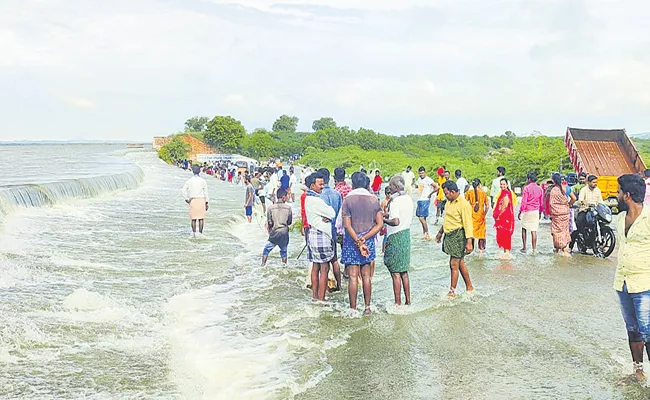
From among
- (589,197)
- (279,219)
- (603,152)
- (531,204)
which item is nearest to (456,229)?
(279,219)

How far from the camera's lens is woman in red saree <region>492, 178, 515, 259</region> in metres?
11.7

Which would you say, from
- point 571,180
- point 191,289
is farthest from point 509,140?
point 191,289

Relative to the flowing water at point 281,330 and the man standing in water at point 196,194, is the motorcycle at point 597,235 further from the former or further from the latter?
the man standing in water at point 196,194

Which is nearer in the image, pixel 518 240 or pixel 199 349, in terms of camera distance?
pixel 199 349

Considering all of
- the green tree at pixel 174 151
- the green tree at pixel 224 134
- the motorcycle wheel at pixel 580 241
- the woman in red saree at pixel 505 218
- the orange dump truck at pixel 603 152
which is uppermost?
the green tree at pixel 224 134

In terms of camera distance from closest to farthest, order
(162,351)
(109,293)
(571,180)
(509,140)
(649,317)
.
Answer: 1. (649,317)
2. (162,351)
3. (109,293)
4. (571,180)
5. (509,140)

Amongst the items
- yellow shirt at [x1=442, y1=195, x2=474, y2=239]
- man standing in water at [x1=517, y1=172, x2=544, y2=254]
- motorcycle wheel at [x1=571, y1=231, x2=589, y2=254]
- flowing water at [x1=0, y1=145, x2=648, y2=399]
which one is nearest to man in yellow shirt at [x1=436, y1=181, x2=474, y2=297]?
yellow shirt at [x1=442, y1=195, x2=474, y2=239]

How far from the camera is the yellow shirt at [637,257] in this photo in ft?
16.5

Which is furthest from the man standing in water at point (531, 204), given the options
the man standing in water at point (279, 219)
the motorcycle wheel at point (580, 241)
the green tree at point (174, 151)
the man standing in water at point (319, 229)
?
the green tree at point (174, 151)

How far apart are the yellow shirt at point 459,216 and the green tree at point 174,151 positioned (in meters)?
71.4

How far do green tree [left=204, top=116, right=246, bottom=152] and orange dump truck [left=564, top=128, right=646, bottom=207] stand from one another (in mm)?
72977

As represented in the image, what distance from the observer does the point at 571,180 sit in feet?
53.7

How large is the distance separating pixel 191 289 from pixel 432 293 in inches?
142

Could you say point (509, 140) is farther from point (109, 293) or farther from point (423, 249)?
point (109, 293)
